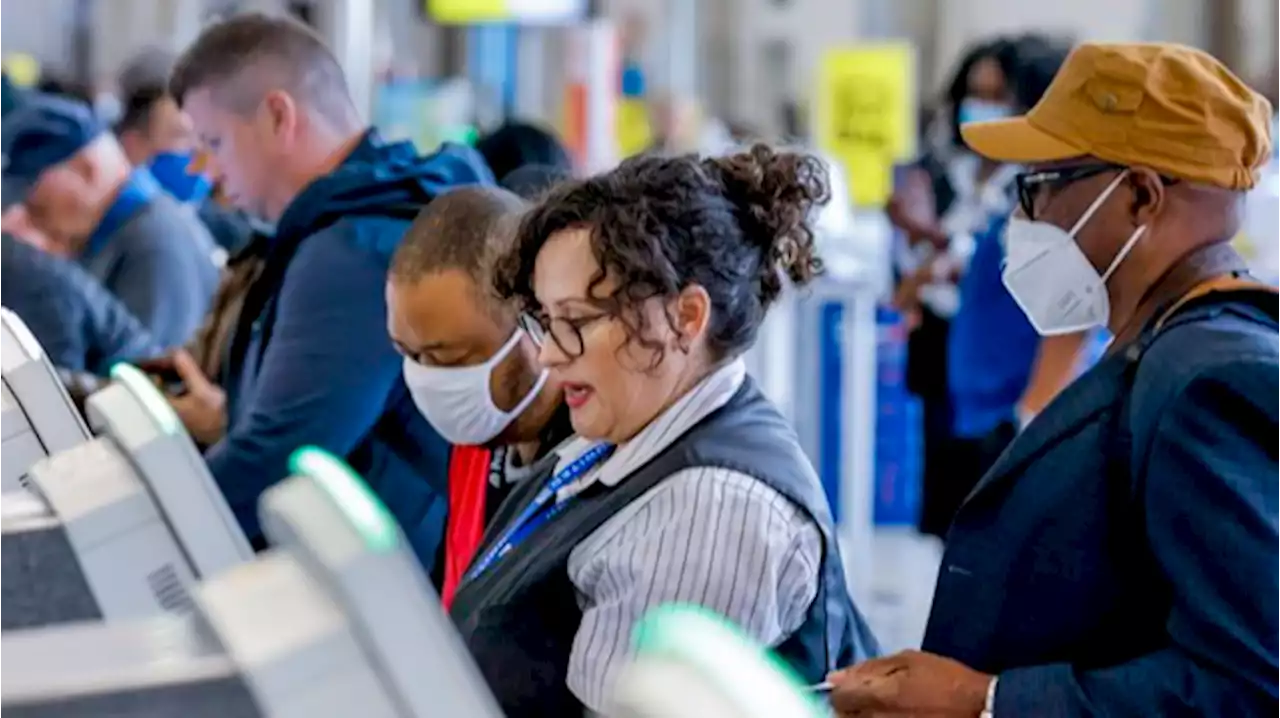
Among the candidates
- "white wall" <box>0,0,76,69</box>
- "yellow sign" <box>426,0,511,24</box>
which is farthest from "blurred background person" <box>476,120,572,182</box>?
"white wall" <box>0,0,76,69</box>

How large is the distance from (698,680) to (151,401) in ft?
2.04

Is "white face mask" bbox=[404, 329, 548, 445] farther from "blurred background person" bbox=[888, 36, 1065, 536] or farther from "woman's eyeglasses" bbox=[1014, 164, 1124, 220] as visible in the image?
"blurred background person" bbox=[888, 36, 1065, 536]

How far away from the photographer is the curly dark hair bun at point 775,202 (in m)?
1.89

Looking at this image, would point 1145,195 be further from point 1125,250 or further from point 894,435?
point 894,435

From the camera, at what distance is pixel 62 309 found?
3508mm

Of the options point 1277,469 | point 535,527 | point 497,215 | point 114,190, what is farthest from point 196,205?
point 1277,469

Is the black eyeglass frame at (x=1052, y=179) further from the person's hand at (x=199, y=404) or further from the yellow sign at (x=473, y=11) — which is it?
the yellow sign at (x=473, y=11)

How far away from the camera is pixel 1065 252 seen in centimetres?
207

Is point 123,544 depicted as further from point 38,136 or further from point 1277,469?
point 38,136

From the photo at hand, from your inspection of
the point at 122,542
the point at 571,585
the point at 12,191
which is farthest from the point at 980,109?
the point at 122,542

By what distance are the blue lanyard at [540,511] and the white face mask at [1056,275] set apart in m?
0.57

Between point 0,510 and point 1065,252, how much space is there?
130 centimetres

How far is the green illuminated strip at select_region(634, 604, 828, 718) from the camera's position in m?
0.67

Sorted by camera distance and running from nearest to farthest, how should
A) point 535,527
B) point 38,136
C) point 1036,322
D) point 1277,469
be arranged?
point 1277,469 → point 535,527 → point 1036,322 → point 38,136
